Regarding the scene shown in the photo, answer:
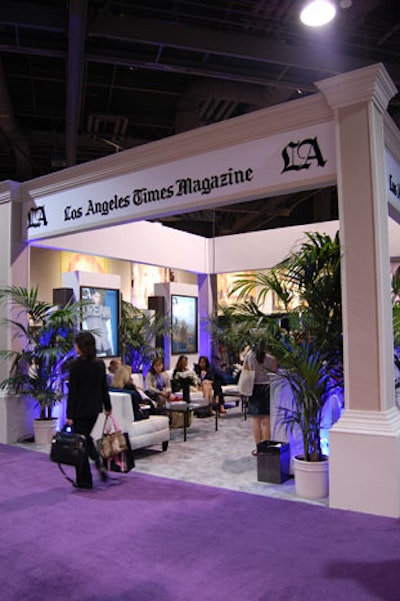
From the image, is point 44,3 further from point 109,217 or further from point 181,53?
point 109,217

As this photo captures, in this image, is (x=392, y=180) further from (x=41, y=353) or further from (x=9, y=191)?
(x=9, y=191)

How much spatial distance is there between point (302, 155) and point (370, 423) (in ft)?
7.78

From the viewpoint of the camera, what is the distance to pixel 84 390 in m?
5.01

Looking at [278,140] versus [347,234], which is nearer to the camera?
[347,234]

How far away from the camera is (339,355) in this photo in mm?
4715

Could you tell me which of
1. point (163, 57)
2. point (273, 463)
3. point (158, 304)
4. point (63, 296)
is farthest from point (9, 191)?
point (273, 463)

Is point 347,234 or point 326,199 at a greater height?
point 326,199

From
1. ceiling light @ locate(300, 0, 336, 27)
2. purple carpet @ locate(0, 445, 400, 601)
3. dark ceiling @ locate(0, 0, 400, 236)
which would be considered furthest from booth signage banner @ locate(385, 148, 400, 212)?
purple carpet @ locate(0, 445, 400, 601)

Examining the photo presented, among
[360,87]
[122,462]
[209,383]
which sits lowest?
[122,462]

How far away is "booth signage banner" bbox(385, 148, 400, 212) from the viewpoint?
16.4 feet

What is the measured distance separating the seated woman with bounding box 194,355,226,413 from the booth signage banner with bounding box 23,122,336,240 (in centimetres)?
425

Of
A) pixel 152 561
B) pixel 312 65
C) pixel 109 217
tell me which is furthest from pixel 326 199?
pixel 152 561

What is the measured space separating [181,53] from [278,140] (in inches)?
90.2

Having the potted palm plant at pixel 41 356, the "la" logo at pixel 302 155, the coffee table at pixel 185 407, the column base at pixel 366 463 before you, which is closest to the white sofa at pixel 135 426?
the coffee table at pixel 185 407
